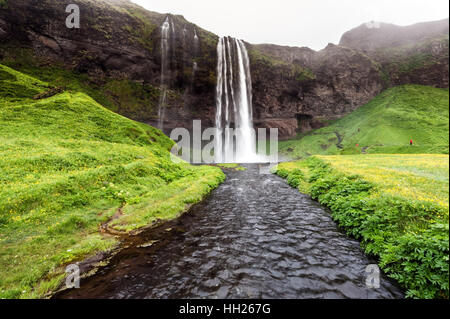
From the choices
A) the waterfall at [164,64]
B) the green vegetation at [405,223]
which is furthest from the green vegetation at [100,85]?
the green vegetation at [405,223]

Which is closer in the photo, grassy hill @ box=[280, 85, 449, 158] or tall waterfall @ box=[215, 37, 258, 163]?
grassy hill @ box=[280, 85, 449, 158]

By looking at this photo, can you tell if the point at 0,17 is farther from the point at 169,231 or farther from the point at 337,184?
the point at 337,184

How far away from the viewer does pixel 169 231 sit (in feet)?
36.9

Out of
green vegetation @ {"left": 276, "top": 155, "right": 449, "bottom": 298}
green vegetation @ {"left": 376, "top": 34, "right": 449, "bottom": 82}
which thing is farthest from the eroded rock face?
green vegetation @ {"left": 276, "top": 155, "right": 449, "bottom": 298}

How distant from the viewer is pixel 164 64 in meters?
68.6

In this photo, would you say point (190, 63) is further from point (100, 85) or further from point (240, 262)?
point (240, 262)

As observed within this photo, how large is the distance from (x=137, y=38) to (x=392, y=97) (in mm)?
115825

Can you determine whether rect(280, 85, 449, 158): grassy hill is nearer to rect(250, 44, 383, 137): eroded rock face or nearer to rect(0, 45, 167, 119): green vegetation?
rect(250, 44, 383, 137): eroded rock face

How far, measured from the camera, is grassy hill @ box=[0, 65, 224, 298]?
8.21 metres

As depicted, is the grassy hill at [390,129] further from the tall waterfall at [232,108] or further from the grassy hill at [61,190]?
the grassy hill at [61,190]

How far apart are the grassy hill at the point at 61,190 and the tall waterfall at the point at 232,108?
49.6 metres

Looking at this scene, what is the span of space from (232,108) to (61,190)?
7016 cm

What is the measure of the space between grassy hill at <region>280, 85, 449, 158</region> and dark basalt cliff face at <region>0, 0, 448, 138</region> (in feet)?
32.1
